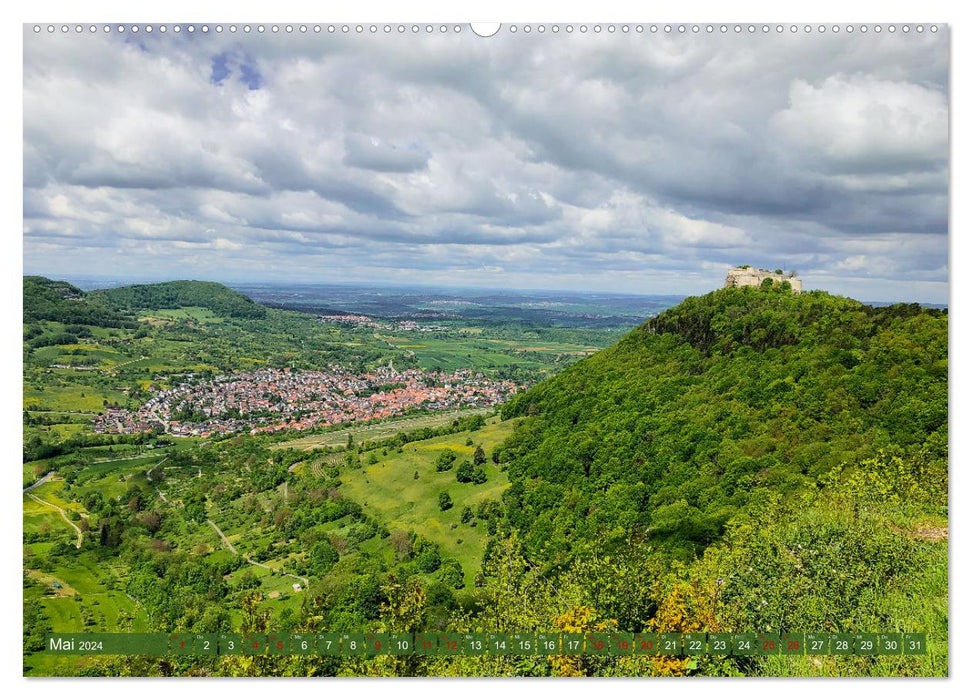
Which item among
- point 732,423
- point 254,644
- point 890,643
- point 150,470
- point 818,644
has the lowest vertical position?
point 254,644

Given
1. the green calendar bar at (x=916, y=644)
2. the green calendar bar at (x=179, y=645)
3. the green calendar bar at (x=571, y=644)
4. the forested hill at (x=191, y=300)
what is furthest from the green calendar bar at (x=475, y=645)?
the forested hill at (x=191, y=300)

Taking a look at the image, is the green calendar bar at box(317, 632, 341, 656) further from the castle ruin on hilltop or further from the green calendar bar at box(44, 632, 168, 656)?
the castle ruin on hilltop

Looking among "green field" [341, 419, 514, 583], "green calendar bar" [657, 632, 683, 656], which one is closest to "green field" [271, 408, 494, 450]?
"green field" [341, 419, 514, 583]

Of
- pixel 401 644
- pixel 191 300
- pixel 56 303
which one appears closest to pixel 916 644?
pixel 401 644

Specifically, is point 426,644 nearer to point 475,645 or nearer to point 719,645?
point 475,645

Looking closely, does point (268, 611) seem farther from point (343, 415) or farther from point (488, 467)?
point (343, 415)

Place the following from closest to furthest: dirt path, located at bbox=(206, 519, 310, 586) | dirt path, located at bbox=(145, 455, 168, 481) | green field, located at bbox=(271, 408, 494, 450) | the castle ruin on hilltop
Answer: dirt path, located at bbox=(206, 519, 310, 586) < dirt path, located at bbox=(145, 455, 168, 481) < the castle ruin on hilltop < green field, located at bbox=(271, 408, 494, 450)

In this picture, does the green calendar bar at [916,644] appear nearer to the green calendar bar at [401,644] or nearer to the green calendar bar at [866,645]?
the green calendar bar at [866,645]
